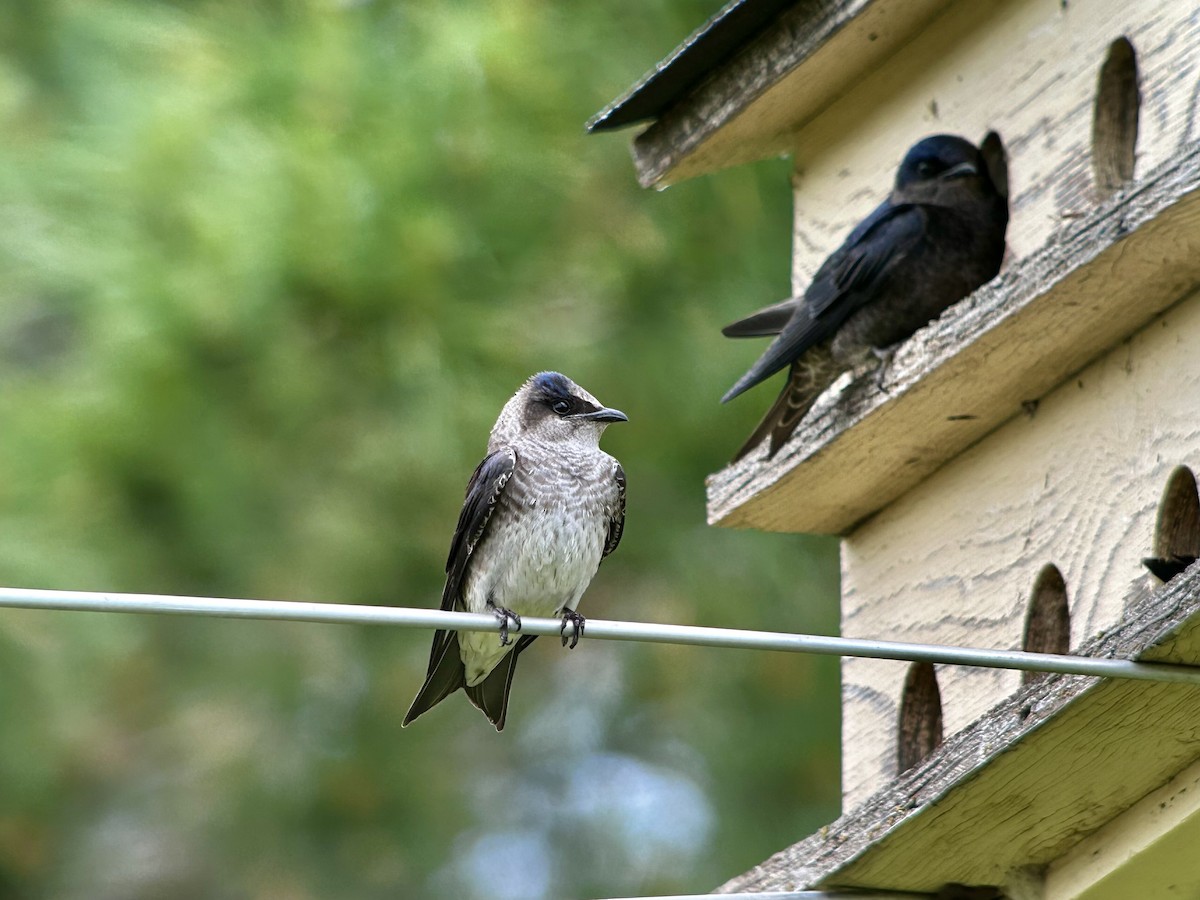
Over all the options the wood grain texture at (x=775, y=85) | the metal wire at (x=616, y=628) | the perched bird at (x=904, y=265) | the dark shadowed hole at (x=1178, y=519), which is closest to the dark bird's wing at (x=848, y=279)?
the perched bird at (x=904, y=265)

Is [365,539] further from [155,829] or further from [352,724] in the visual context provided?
[155,829]

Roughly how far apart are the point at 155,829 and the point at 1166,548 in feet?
15.1

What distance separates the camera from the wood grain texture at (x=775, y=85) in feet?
10.0

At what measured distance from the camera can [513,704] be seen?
5801 mm

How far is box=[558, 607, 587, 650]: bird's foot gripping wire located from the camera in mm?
2121

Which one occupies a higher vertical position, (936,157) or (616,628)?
(936,157)

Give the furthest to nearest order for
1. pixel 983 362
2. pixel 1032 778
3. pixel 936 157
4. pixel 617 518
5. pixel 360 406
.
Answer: pixel 360 406, pixel 617 518, pixel 936 157, pixel 983 362, pixel 1032 778

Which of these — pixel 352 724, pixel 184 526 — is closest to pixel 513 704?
pixel 352 724

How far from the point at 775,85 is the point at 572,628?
1.18 m

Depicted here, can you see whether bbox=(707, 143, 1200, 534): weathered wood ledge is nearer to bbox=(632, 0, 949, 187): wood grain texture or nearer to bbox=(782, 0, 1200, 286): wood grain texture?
bbox=(782, 0, 1200, 286): wood grain texture

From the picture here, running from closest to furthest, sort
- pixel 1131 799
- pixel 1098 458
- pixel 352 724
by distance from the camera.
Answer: pixel 1131 799 < pixel 1098 458 < pixel 352 724

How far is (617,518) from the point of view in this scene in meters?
3.24

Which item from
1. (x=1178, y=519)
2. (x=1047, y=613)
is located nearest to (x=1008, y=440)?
(x=1047, y=613)

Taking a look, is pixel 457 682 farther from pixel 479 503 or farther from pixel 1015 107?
pixel 1015 107
